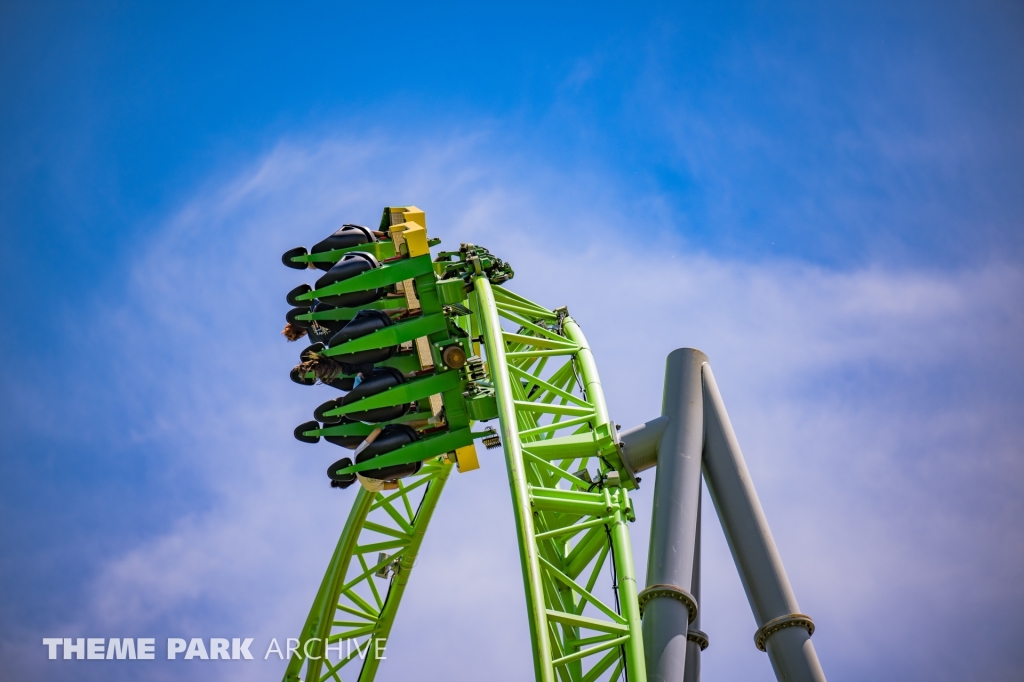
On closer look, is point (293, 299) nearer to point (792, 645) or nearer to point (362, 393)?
point (362, 393)

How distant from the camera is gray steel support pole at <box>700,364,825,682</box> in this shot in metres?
13.3

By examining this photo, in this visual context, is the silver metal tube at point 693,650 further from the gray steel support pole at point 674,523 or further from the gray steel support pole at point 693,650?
the gray steel support pole at point 674,523

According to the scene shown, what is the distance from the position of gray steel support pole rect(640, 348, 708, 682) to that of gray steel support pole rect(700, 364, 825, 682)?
1.11 ft

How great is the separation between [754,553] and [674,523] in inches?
47.6

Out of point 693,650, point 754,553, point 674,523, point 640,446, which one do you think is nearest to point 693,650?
point 693,650

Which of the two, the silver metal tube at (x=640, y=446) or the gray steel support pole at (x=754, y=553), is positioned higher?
the silver metal tube at (x=640, y=446)

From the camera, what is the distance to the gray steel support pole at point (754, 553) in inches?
524

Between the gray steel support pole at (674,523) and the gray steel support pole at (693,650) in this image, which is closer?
the gray steel support pole at (674,523)

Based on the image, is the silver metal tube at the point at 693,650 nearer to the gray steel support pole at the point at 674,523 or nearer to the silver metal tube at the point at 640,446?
the gray steel support pole at the point at 674,523

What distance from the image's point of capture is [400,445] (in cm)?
1597

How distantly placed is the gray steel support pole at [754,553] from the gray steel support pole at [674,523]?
0.34 m

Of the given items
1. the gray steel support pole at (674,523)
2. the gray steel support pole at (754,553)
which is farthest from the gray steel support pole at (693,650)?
the gray steel support pole at (754,553)

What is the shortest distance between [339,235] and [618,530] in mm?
7410

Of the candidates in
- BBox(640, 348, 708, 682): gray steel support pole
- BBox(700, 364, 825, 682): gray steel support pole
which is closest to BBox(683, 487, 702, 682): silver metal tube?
BBox(640, 348, 708, 682): gray steel support pole
